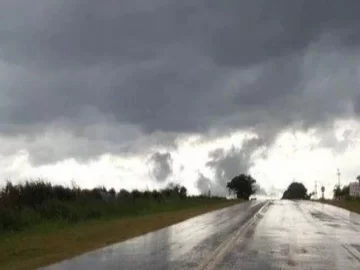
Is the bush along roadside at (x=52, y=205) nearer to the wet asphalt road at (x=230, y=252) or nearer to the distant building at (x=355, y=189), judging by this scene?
the wet asphalt road at (x=230, y=252)

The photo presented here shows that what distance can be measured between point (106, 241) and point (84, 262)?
739 centimetres

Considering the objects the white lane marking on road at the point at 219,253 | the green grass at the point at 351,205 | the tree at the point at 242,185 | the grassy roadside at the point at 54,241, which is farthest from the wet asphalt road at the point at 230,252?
the tree at the point at 242,185

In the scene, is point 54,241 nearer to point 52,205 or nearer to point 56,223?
point 56,223

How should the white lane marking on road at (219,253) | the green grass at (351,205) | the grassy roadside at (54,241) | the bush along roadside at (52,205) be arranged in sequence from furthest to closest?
1. the green grass at (351,205)
2. the bush along roadside at (52,205)
3. the grassy roadside at (54,241)
4. the white lane marking on road at (219,253)

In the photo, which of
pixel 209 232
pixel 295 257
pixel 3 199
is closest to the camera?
pixel 295 257

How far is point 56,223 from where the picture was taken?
34406mm

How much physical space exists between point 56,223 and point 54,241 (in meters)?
9.21

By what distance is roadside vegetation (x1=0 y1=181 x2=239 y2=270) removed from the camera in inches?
852

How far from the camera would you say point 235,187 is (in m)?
171

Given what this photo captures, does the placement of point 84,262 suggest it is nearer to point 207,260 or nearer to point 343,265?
point 207,260

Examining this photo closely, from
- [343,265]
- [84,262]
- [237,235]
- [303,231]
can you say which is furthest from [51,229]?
[343,265]

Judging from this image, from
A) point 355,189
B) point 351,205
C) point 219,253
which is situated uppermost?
point 355,189

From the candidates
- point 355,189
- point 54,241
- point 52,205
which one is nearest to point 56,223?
point 52,205

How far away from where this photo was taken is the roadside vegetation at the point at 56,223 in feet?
71.0
